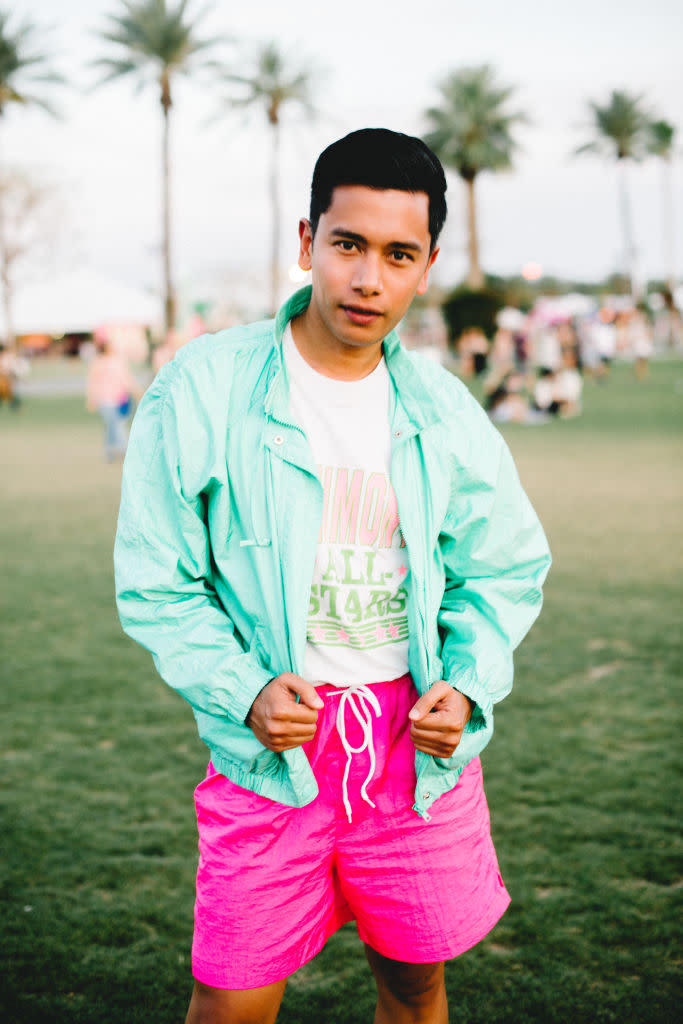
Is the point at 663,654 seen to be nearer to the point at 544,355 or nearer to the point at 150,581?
the point at 150,581

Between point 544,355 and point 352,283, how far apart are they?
20551mm

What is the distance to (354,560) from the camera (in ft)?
6.76

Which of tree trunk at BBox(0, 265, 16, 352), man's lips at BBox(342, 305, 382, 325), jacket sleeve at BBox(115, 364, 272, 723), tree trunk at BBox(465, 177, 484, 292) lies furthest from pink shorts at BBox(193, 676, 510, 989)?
tree trunk at BBox(0, 265, 16, 352)

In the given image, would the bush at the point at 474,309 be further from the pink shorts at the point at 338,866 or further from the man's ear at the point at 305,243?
the pink shorts at the point at 338,866

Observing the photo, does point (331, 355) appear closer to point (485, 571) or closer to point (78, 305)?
point (485, 571)

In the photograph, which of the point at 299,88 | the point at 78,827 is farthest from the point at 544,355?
the point at 299,88

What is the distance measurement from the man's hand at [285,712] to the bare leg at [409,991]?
0.62 meters

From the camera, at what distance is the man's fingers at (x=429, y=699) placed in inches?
76.3

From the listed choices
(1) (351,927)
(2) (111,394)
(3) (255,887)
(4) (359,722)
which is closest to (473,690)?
(4) (359,722)

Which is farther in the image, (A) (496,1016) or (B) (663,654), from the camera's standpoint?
(B) (663,654)

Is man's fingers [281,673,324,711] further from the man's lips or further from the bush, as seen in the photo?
the bush

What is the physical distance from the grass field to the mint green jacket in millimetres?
1442

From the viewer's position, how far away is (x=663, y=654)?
5980mm

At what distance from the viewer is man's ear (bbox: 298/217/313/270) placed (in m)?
2.10
